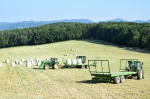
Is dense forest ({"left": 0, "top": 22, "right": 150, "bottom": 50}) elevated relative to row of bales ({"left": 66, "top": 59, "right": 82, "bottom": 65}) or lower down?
lower down

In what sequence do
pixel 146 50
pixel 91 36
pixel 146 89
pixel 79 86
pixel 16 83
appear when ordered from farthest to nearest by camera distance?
pixel 91 36 → pixel 146 50 → pixel 16 83 → pixel 79 86 → pixel 146 89

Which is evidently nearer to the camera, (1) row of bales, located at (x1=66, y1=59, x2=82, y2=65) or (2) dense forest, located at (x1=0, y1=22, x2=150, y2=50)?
(1) row of bales, located at (x1=66, y1=59, x2=82, y2=65)

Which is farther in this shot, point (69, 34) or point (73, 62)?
point (69, 34)

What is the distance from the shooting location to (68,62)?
1512 inches

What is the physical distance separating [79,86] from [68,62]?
15653mm

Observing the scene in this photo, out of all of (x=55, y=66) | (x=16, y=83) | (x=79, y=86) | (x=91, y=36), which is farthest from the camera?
(x=91, y=36)

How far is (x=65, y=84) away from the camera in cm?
2414

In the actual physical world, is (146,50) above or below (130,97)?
below

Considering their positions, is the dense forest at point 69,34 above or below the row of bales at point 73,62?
below

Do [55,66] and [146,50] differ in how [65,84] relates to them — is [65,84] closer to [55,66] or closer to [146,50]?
[55,66]

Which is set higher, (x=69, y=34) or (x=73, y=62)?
(x=73, y=62)

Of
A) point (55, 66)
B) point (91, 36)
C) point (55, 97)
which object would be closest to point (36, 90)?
point (55, 97)

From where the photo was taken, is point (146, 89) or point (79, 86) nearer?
point (146, 89)

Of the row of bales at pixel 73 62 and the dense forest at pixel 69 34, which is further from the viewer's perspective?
the dense forest at pixel 69 34
